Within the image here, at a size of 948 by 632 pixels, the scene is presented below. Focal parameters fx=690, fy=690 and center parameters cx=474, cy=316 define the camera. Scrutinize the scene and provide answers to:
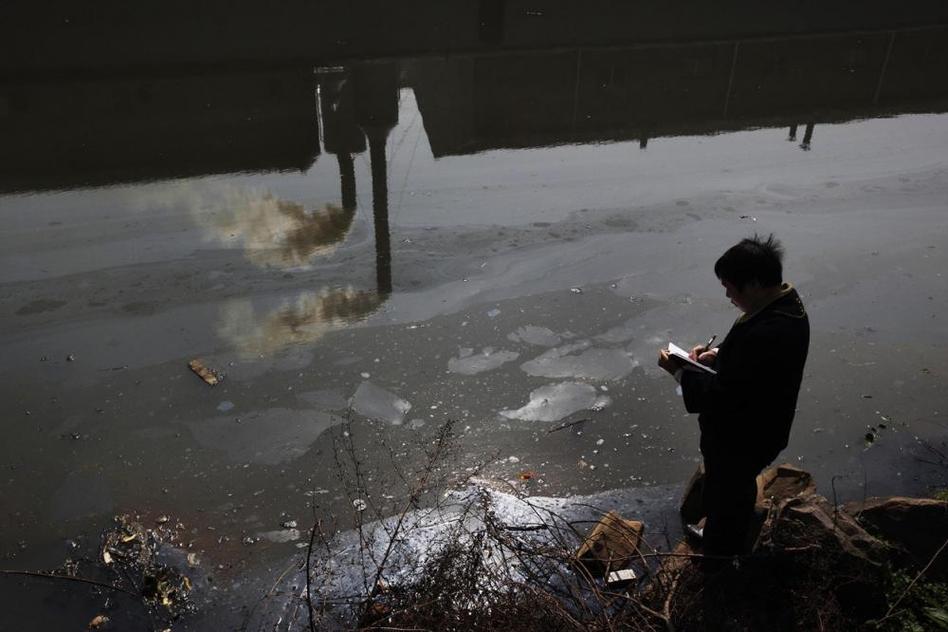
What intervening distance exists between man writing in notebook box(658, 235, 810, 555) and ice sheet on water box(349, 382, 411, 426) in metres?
2.07

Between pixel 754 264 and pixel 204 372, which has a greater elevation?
pixel 754 264

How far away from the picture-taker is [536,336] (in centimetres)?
545

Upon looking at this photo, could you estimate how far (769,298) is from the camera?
278cm

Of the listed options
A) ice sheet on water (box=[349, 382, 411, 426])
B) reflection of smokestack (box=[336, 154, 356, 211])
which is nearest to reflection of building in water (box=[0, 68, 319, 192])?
reflection of smokestack (box=[336, 154, 356, 211])

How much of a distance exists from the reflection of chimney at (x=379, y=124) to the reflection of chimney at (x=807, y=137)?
583cm

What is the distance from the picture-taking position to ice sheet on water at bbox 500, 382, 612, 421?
4.62 m

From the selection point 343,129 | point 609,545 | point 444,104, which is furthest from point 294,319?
point 444,104

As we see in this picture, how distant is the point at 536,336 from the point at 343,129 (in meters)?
5.56

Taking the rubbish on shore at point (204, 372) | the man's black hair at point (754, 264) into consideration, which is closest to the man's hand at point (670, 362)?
the man's black hair at point (754, 264)

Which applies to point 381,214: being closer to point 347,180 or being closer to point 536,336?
point 347,180

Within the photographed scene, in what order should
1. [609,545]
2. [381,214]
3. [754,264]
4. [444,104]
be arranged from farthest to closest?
[444,104] → [381,214] → [609,545] → [754,264]

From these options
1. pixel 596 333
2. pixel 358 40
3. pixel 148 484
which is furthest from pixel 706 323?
pixel 358 40

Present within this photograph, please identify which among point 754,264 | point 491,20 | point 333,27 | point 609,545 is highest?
point 754,264

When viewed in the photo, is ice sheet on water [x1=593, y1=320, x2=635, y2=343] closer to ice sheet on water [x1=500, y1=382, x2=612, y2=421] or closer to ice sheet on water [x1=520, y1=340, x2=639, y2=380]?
ice sheet on water [x1=520, y1=340, x2=639, y2=380]
